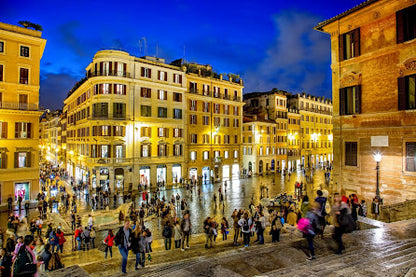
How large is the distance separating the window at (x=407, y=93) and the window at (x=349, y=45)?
3770mm

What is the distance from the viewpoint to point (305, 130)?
62406 mm

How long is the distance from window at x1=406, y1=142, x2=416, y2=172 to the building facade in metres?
0.05

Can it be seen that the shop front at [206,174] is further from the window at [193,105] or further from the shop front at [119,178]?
the shop front at [119,178]

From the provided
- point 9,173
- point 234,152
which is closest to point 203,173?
point 234,152

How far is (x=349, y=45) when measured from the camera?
18.8 m

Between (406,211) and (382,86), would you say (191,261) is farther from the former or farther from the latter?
(382,86)

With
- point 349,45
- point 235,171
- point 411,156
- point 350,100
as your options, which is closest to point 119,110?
point 235,171

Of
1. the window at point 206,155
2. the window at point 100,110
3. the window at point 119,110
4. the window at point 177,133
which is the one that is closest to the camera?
the window at point 100,110

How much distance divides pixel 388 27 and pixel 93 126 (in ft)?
101

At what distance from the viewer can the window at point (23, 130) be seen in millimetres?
25547

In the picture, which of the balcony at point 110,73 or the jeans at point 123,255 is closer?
the jeans at point 123,255

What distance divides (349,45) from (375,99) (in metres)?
4.56

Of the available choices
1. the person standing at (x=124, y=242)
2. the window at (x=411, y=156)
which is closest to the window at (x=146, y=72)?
the window at (x=411, y=156)

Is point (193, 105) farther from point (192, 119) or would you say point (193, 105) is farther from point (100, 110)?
point (100, 110)
